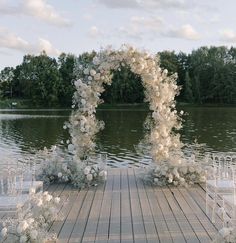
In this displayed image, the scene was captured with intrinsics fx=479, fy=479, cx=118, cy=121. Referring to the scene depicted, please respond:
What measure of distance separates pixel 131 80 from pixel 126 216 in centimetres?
5651

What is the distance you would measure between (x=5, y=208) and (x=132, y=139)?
68.7ft

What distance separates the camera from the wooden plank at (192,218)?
20.5ft

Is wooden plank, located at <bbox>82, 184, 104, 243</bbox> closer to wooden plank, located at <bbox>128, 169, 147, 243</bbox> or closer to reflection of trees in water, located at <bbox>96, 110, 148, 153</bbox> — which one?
wooden plank, located at <bbox>128, 169, 147, 243</bbox>

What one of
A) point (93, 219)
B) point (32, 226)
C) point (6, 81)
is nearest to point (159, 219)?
point (93, 219)

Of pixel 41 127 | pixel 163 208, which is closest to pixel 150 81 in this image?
pixel 163 208

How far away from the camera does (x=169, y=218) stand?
7191 millimetres

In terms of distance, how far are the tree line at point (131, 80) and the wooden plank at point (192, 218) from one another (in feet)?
173

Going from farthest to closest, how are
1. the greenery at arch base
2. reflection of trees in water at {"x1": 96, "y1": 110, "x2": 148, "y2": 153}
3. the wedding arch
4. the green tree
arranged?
the green tree < reflection of trees in water at {"x1": 96, "y1": 110, "x2": 148, "y2": 153} < the wedding arch < the greenery at arch base

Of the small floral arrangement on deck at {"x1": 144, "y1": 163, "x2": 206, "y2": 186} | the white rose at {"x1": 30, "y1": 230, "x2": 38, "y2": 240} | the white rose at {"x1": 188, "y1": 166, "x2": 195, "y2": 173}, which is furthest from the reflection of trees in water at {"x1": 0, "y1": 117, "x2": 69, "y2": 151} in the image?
the white rose at {"x1": 30, "y1": 230, "x2": 38, "y2": 240}

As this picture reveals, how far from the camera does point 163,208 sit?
7.86 meters

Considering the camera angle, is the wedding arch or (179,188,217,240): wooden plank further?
the wedding arch

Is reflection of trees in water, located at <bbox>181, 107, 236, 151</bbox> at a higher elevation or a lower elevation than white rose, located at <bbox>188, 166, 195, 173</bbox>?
lower

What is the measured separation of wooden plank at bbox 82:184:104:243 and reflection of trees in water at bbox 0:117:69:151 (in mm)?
16171

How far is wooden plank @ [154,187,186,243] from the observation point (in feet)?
20.5
